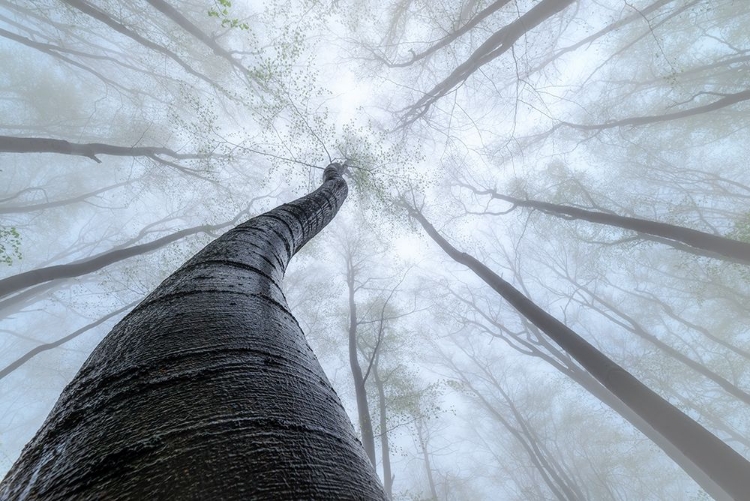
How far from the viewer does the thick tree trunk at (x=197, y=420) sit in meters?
0.33

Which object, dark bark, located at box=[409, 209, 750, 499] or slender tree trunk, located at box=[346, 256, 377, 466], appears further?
slender tree trunk, located at box=[346, 256, 377, 466]

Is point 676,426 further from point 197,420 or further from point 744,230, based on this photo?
point 744,230

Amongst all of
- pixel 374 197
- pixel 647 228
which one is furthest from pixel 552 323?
pixel 374 197

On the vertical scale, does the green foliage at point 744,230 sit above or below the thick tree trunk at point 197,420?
above

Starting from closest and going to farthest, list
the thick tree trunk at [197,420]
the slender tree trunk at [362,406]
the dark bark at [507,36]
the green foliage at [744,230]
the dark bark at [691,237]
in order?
the thick tree trunk at [197,420] < the dark bark at [691,237] < the dark bark at [507,36] < the slender tree trunk at [362,406] < the green foliage at [744,230]

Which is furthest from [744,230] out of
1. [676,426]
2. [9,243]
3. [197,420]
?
[9,243]

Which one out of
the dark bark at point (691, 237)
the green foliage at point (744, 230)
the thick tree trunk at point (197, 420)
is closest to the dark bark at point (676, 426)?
the dark bark at point (691, 237)

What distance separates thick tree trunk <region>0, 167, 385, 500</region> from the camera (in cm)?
33

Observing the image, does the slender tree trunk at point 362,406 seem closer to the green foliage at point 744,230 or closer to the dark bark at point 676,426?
the dark bark at point 676,426

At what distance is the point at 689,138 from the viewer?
41.3ft

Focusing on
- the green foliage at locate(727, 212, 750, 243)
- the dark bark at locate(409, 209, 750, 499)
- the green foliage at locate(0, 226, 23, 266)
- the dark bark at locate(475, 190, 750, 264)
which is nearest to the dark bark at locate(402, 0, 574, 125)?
the dark bark at locate(475, 190, 750, 264)

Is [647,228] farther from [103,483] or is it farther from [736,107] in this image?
[736,107]

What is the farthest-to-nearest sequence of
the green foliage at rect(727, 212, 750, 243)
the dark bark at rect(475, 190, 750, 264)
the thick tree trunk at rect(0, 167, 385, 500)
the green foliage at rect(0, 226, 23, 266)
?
the green foliage at rect(727, 212, 750, 243) → the green foliage at rect(0, 226, 23, 266) → the dark bark at rect(475, 190, 750, 264) → the thick tree trunk at rect(0, 167, 385, 500)

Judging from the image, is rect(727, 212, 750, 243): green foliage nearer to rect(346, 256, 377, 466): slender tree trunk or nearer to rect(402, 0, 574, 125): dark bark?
rect(402, 0, 574, 125): dark bark
